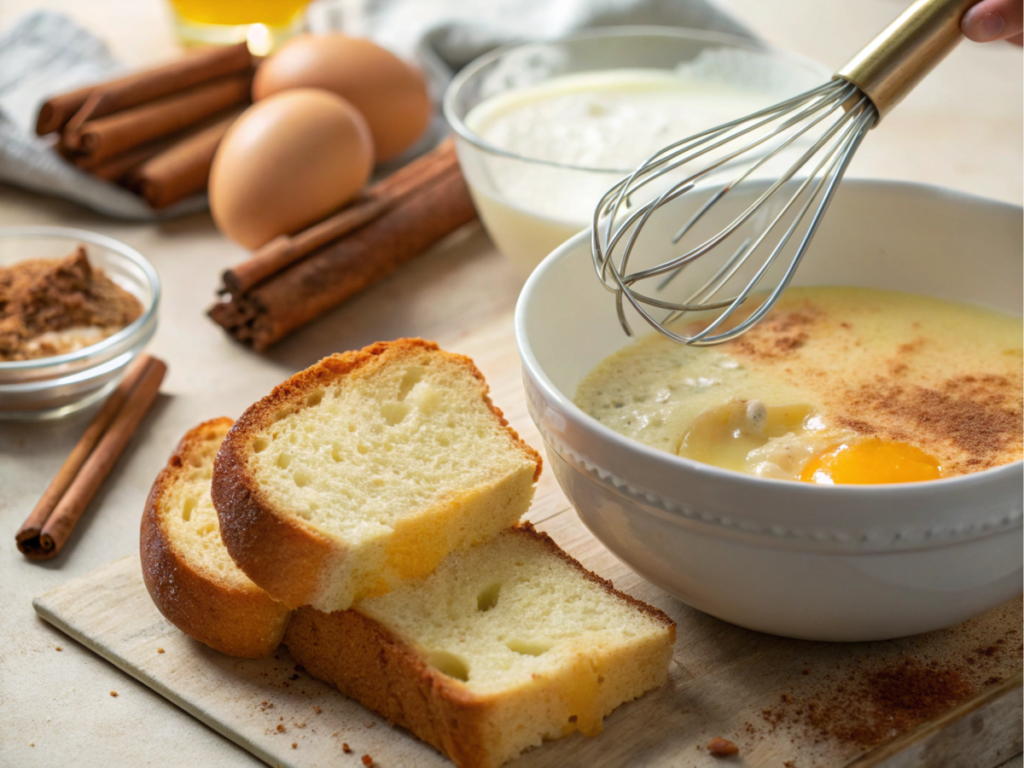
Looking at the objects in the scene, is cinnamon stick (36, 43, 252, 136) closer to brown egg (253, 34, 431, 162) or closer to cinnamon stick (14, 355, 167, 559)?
brown egg (253, 34, 431, 162)

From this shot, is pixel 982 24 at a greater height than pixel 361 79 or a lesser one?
greater

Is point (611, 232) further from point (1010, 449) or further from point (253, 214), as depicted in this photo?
point (253, 214)

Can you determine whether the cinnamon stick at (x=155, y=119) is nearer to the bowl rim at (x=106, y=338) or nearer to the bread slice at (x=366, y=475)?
the bowl rim at (x=106, y=338)

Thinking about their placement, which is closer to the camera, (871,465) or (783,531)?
(783,531)

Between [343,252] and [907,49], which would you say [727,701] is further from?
[343,252]

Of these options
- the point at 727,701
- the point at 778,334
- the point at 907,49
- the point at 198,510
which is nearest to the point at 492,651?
the point at 727,701

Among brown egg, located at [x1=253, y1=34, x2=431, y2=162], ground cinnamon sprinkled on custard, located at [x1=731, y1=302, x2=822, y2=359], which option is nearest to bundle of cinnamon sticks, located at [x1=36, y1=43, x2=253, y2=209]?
brown egg, located at [x1=253, y1=34, x2=431, y2=162]
